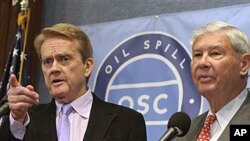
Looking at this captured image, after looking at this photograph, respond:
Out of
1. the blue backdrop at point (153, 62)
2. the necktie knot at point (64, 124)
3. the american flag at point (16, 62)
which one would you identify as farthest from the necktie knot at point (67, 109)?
the american flag at point (16, 62)

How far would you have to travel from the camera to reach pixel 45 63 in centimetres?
190

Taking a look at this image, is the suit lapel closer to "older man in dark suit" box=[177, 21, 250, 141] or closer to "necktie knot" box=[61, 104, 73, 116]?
"necktie knot" box=[61, 104, 73, 116]

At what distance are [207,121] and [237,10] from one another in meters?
0.82

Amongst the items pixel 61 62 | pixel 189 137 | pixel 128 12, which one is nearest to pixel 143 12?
pixel 128 12

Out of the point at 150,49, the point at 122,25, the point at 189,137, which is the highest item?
the point at 122,25

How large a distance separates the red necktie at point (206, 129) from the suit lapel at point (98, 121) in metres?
0.33

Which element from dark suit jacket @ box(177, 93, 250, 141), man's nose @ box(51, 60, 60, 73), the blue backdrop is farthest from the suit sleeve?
the blue backdrop

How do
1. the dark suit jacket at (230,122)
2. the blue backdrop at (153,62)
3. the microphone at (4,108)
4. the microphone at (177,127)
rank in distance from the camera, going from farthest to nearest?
the blue backdrop at (153,62), the dark suit jacket at (230,122), the microphone at (4,108), the microphone at (177,127)

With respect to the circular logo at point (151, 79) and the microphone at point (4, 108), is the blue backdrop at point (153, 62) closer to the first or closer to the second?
the circular logo at point (151, 79)

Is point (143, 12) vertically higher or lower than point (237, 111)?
higher

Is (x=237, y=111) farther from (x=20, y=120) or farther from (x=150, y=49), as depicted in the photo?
(x=150, y=49)

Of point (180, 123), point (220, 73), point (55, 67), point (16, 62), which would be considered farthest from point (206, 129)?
point (16, 62)

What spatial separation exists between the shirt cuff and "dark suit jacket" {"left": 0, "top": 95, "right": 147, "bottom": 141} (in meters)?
0.02

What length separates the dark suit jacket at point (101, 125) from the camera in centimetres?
175
